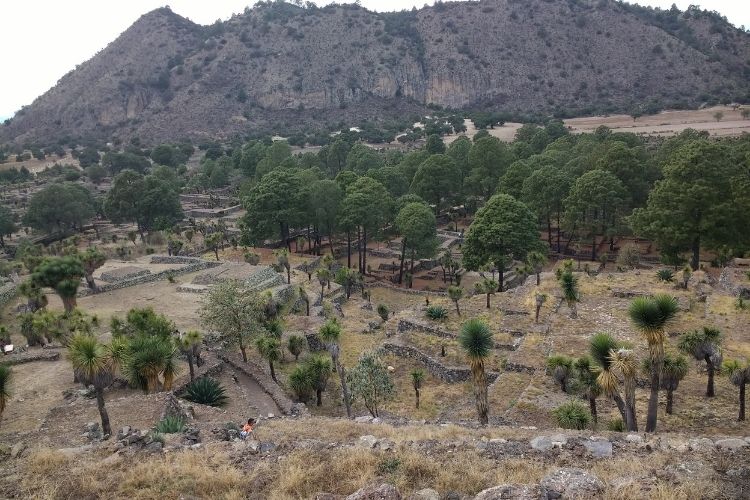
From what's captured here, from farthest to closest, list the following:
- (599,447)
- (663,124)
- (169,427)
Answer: (663,124) < (169,427) < (599,447)

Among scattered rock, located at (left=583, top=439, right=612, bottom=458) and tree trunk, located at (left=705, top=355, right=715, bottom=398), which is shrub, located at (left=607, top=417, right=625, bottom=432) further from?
tree trunk, located at (left=705, top=355, right=715, bottom=398)

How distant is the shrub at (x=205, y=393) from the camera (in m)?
22.3

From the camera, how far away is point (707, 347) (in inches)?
793

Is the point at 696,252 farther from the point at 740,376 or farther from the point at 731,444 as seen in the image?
the point at 731,444

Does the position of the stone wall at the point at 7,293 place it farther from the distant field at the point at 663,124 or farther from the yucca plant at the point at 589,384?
the distant field at the point at 663,124

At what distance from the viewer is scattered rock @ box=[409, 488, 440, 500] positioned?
10.7 meters

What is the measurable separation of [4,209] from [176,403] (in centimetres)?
6170

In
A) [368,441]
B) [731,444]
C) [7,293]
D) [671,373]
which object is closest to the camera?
[731,444]

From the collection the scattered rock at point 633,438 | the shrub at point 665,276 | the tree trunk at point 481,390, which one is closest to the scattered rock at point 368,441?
the tree trunk at point 481,390

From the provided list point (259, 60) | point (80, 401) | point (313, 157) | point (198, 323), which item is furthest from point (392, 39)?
point (80, 401)

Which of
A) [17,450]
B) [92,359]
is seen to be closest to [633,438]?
[92,359]

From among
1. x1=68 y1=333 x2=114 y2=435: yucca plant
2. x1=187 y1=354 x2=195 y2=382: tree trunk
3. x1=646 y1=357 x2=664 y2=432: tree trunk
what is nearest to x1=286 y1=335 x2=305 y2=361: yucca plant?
x1=187 y1=354 x2=195 y2=382: tree trunk

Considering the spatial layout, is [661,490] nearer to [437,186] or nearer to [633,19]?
[437,186]

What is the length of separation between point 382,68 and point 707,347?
14448cm
